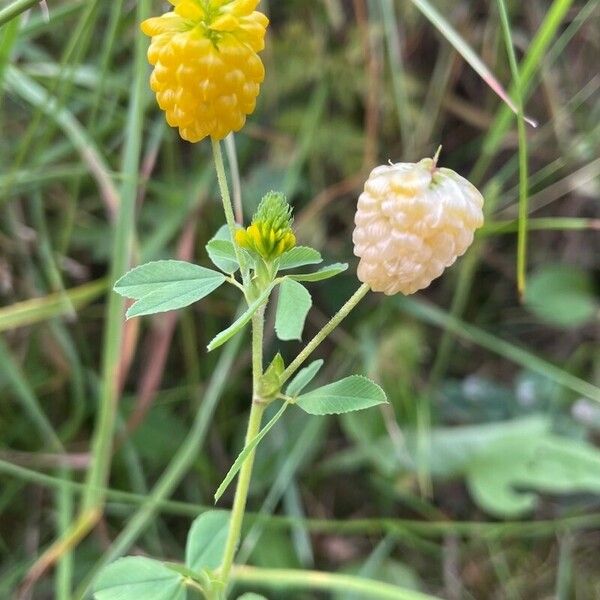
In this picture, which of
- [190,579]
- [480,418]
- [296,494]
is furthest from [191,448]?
[480,418]

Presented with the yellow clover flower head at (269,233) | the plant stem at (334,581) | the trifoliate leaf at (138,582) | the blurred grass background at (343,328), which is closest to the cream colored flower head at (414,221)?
the yellow clover flower head at (269,233)

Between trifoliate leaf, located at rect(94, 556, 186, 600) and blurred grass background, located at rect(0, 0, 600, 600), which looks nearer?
trifoliate leaf, located at rect(94, 556, 186, 600)

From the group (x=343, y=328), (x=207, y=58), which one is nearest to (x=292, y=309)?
(x=207, y=58)

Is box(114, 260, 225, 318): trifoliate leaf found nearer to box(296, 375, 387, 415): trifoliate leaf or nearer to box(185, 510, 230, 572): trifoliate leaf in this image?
box(296, 375, 387, 415): trifoliate leaf

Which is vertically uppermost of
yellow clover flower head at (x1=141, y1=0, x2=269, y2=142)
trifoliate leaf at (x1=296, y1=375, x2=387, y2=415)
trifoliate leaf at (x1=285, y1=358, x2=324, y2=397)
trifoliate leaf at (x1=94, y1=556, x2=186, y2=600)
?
yellow clover flower head at (x1=141, y1=0, x2=269, y2=142)

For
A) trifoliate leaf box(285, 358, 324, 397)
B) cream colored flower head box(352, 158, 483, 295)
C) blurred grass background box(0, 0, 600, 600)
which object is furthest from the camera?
blurred grass background box(0, 0, 600, 600)

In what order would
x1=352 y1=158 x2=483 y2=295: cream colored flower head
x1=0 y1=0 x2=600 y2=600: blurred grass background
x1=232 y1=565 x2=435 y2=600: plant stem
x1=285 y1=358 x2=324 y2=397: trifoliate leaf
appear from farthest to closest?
x1=0 y1=0 x2=600 y2=600: blurred grass background
x1=232 y1=565 x2=435 y2=600: plant stem
x1=285 y1=358 x2=324 y2=397: trifoliate leaf
x1=352 y1=158 x2=483 y2=295: cream colored flower head

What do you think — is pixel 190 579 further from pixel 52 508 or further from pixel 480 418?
pixel 480 418

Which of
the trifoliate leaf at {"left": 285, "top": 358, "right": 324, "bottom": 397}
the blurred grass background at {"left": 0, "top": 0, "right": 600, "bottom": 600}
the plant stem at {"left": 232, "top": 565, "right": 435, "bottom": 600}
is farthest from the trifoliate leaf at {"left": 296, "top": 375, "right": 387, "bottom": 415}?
the blurred grass background at {"left": 0, "top": 0, "right": 600, "bottom": 600}
